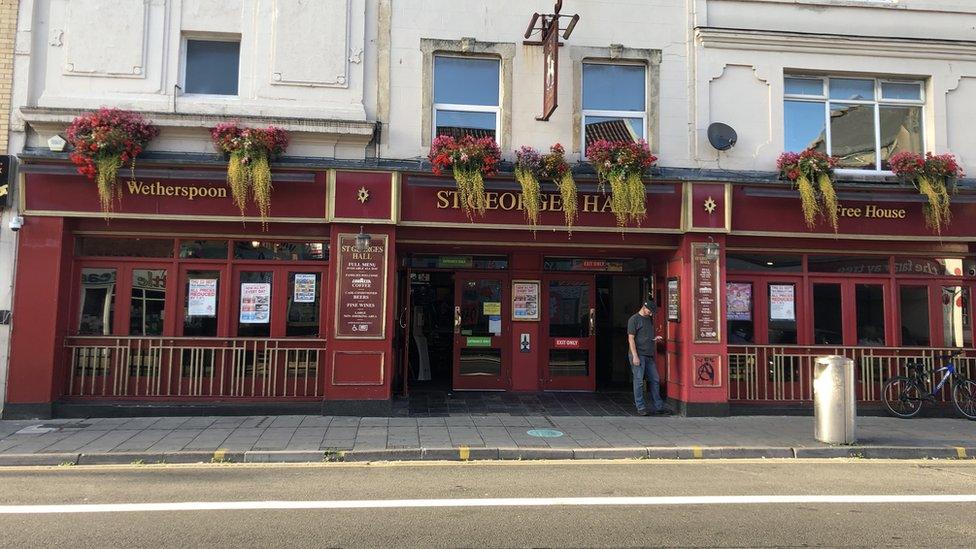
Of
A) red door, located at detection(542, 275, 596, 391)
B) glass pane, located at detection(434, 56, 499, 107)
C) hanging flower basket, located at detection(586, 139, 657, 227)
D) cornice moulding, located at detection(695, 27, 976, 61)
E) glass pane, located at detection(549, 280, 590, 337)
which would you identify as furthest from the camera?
glass pane, located at detection(549, 280, 590, 337)

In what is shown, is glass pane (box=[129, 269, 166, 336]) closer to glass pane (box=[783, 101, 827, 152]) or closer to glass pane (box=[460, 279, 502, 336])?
glass pane (box=[460, 279, 502, 336])

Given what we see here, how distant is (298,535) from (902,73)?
1184 cm

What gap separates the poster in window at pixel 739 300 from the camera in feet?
35.8

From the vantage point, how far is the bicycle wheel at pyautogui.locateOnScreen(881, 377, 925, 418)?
33.9 feet

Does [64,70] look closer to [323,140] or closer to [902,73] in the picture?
[323,140]

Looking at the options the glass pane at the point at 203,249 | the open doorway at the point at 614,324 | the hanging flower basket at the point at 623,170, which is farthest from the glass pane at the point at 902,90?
the glass pane at the point at 203,249

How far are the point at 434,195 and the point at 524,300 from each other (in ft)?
9.44

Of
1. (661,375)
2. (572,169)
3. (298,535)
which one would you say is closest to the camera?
(298,535)

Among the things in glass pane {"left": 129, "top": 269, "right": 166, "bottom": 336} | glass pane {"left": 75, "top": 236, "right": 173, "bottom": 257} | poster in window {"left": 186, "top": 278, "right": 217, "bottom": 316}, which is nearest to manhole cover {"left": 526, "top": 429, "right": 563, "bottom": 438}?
poster in window {"left": 186, "top": 278, "right": 217, "bottom": 316}

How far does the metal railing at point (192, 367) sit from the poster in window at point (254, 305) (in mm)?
362

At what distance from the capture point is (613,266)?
12.1 m

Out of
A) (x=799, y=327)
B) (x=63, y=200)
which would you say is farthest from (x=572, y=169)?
(x=63, y=200)

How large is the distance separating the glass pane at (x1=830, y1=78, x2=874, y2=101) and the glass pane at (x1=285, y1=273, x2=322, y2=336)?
370 inches

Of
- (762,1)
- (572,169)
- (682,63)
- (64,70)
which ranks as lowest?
(572,169)
